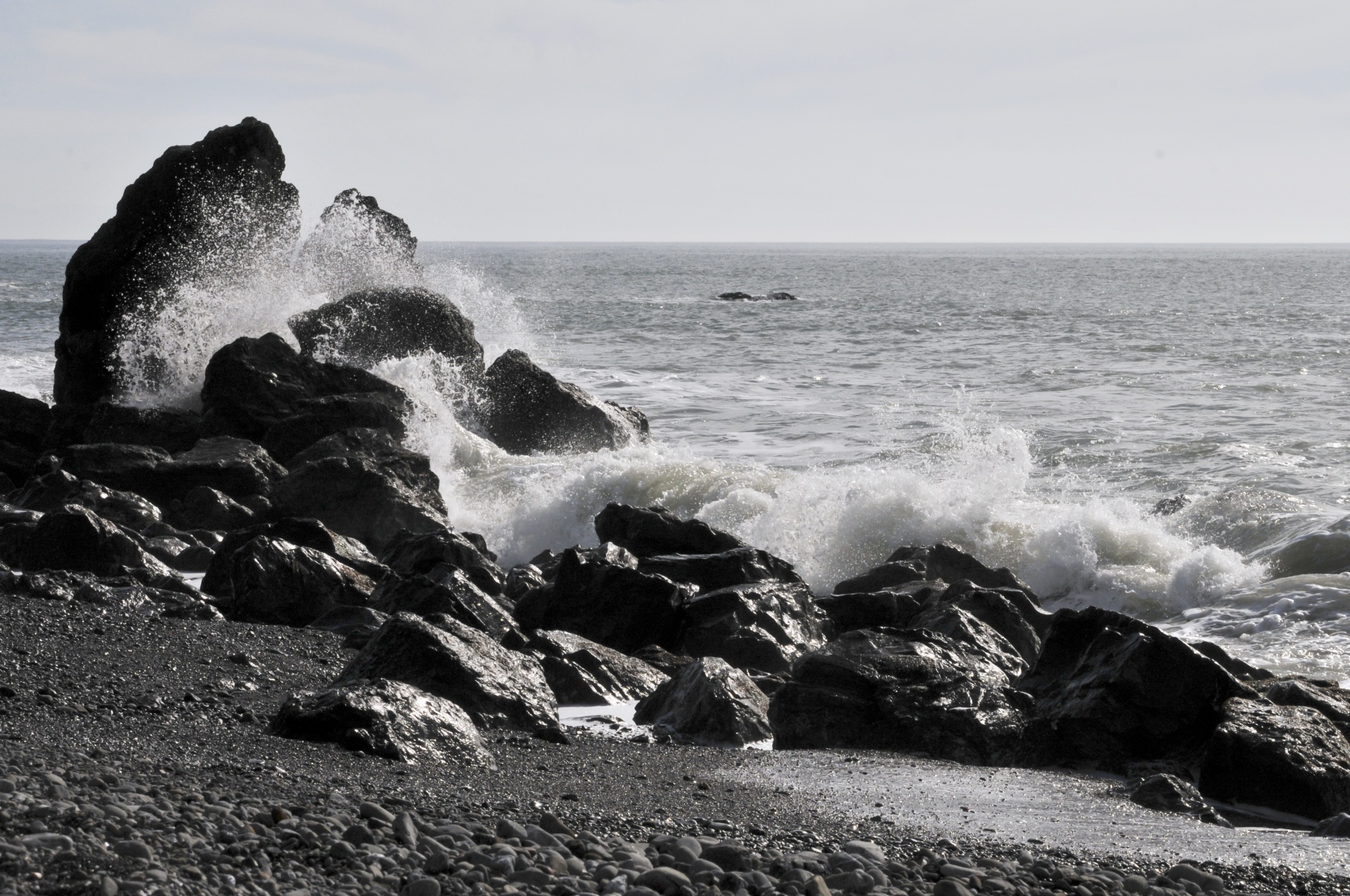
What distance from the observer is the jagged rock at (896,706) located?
5746 millimetres

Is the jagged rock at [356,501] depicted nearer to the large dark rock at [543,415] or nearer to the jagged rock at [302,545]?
the jagged rock at [302,545]

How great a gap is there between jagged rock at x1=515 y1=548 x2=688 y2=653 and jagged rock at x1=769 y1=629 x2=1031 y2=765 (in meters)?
1.49

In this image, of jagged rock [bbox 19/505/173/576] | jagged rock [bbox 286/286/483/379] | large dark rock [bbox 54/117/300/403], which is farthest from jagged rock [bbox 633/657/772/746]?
large dark rock [bbox 54/117/300/403]

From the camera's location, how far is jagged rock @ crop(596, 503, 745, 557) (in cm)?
922

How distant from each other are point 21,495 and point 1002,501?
27.6 feet

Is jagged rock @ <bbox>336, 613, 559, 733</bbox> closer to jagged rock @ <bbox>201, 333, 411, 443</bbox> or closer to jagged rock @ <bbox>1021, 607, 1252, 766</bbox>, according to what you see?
jagged rock @ <bbox>1021, 607, 1252, 766</bbox>

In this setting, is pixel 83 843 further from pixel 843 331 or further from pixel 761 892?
pixel 843 331

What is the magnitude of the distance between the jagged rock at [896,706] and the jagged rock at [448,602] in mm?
1718

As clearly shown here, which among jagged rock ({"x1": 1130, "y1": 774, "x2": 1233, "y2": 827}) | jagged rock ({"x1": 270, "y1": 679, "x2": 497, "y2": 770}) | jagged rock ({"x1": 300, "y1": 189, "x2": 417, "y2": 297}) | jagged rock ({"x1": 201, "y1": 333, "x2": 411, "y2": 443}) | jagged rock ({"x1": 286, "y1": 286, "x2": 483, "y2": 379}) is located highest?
jagged rock ({"x1": 300, "y1": 189, "x2": 417, "y2": 297})

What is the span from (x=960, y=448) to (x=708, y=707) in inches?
389

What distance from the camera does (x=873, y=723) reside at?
585 centimetres

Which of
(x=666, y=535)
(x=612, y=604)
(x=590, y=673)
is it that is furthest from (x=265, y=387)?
(x=590, y=673)

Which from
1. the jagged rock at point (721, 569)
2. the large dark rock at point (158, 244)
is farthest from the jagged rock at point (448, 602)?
the large dark rock at point (158, 244)

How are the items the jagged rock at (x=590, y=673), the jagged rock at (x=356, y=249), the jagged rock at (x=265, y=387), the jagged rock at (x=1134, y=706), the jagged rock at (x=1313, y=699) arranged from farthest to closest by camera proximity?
the jagged rock at (x=356, y=249) → the jagged rock at (x=265, y=387) → the jagged rock at (x=590, y=673) → the jagged rock at (x=1313, y=699) → the jagged rock at (x=1134, y=706)
